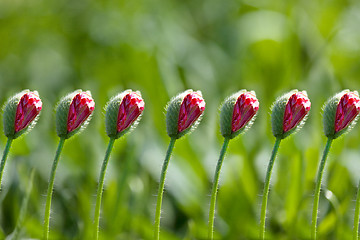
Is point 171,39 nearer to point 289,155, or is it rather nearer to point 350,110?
point 289,155

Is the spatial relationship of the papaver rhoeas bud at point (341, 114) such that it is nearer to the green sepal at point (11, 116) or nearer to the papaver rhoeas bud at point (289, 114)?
the papaver rhoeas bud at point (289, 114)

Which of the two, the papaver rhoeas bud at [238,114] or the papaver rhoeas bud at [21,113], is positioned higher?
the papaver rhoeas bud at [238,114]

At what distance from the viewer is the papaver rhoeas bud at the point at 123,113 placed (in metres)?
0.28

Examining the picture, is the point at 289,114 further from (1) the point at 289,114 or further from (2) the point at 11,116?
(2) the point at 11,116

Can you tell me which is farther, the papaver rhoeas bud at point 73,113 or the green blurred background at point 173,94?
the green blurred background at point 173,94

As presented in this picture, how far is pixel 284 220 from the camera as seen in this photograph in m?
0.46

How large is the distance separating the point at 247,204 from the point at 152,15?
0.54 m

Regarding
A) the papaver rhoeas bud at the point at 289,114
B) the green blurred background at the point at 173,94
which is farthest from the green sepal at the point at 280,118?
the green blurred background at the point at 173,94

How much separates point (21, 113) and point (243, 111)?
0.11 meters

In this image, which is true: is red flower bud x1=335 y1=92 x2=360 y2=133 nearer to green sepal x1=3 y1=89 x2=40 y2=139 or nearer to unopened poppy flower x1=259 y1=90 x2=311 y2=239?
unopened poppy flower x1=259 y1=90 x2=311 y2=239

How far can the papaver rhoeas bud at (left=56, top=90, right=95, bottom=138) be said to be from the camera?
275mm

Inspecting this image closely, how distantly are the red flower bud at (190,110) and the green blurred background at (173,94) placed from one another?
0.14m

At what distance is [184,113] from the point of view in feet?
0.91

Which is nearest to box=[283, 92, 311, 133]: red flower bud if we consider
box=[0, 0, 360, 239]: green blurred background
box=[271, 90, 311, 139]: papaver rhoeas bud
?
box=[271, 90, 311, 139]: papaver rhoeas bud
